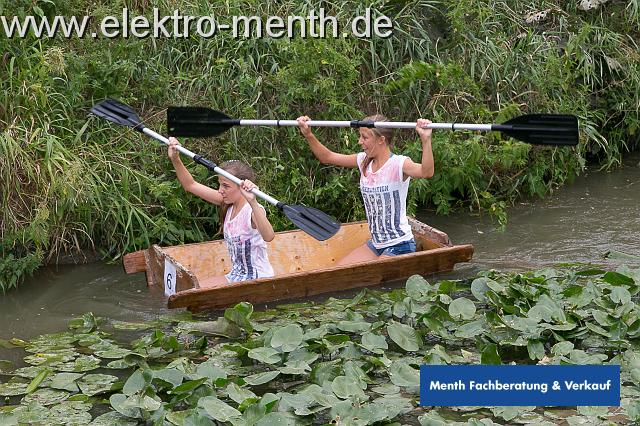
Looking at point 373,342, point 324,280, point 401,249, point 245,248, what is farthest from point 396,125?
point 373,342

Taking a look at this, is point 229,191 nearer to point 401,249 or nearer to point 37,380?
point 401,249

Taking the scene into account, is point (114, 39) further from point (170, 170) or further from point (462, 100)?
point (462, 100)

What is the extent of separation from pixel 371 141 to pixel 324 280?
92cm

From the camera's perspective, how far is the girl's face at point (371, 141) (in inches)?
264

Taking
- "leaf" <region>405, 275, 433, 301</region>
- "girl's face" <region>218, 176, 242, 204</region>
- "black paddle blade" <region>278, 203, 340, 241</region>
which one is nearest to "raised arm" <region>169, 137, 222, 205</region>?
"girl's face" <region>218, 176, 242, 204</region>

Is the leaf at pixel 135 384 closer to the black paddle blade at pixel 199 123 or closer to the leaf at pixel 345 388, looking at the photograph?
the leaf at pixel 345 388

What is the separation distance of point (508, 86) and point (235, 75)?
2.22m

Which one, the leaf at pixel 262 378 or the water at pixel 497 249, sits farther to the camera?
the water at pixel 497 249

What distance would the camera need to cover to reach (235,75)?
816 centimetres

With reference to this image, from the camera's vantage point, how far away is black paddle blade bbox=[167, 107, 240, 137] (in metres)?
6.98

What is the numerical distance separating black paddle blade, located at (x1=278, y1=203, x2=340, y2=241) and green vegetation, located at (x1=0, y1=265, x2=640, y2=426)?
41 centimetres

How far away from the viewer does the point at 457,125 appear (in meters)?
6.36

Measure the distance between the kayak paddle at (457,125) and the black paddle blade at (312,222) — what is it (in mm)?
581

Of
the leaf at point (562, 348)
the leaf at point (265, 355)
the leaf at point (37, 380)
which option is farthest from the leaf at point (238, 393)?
the leaf at point (562, 348)
